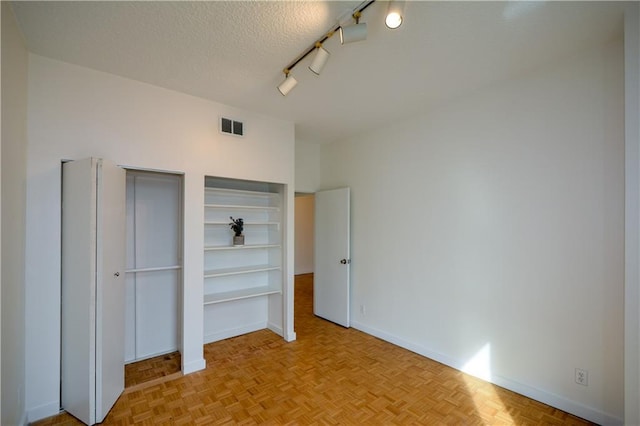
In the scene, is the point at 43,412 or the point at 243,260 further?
the point at 243,260

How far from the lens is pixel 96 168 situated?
2.18 m

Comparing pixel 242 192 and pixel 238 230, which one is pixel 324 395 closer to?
pixel 238 230

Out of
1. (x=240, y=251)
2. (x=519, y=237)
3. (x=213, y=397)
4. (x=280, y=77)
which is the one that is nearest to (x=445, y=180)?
(x=519, y=237)

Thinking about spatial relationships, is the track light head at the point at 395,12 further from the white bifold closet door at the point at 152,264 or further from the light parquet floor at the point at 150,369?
the light parquet floor at the point at 150,369

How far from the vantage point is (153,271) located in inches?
129

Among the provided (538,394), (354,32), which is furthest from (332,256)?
(354,32)

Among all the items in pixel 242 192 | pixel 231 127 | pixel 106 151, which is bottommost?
pixel 242 192

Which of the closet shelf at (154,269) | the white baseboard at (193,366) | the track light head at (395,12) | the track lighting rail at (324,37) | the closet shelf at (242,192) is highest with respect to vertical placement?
the track lighting rail at (324,37)

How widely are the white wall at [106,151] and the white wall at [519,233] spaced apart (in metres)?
1.89

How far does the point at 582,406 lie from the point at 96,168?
409 cm

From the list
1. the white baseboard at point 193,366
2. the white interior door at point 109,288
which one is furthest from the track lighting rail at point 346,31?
the white baseboard at point 193,366

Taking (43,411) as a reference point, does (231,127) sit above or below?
above

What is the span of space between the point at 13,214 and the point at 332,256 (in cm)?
340

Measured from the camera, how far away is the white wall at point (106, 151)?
225 centimetres
